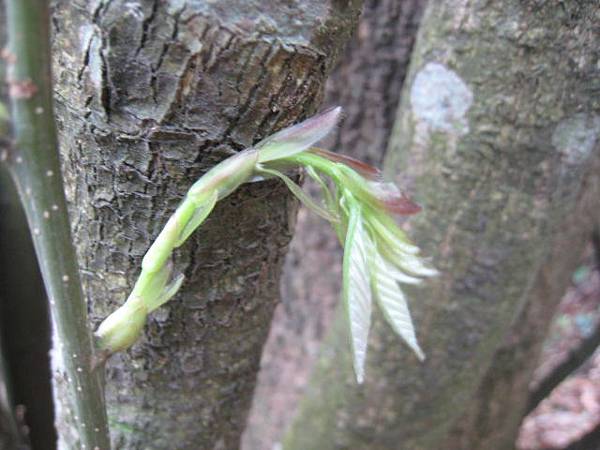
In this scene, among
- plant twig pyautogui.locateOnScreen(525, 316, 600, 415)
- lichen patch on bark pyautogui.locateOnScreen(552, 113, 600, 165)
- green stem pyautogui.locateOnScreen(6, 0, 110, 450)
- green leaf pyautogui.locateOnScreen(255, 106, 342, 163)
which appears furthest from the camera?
plant twig pyautogui.locateOnScreen(525, 316, 600, 415)

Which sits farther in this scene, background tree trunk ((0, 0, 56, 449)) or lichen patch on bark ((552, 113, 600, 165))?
background tree trunk ((0, 0, 56, 449))

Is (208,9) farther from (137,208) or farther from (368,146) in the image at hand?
(368,146)

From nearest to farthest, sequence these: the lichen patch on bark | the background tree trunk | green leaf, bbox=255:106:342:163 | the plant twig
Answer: green leaf, bbox=255:106:342:163
the lichen patch on bark
the background tree trunk
the plant twig

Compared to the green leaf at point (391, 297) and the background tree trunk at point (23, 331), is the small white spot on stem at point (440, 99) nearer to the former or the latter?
the green leaf at point (391, 297)

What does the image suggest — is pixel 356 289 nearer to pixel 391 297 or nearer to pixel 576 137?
pixel 391 297

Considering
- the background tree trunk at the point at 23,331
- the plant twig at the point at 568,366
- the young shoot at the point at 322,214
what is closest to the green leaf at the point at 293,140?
the young shoot at the point at 322,214

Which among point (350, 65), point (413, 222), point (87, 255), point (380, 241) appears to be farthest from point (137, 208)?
point (350, 65)

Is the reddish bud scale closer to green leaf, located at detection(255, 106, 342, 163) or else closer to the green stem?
green leaf, located at detection(255, 106, 342, 163)

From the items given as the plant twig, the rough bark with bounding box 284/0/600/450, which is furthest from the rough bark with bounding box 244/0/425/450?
the plant twig
